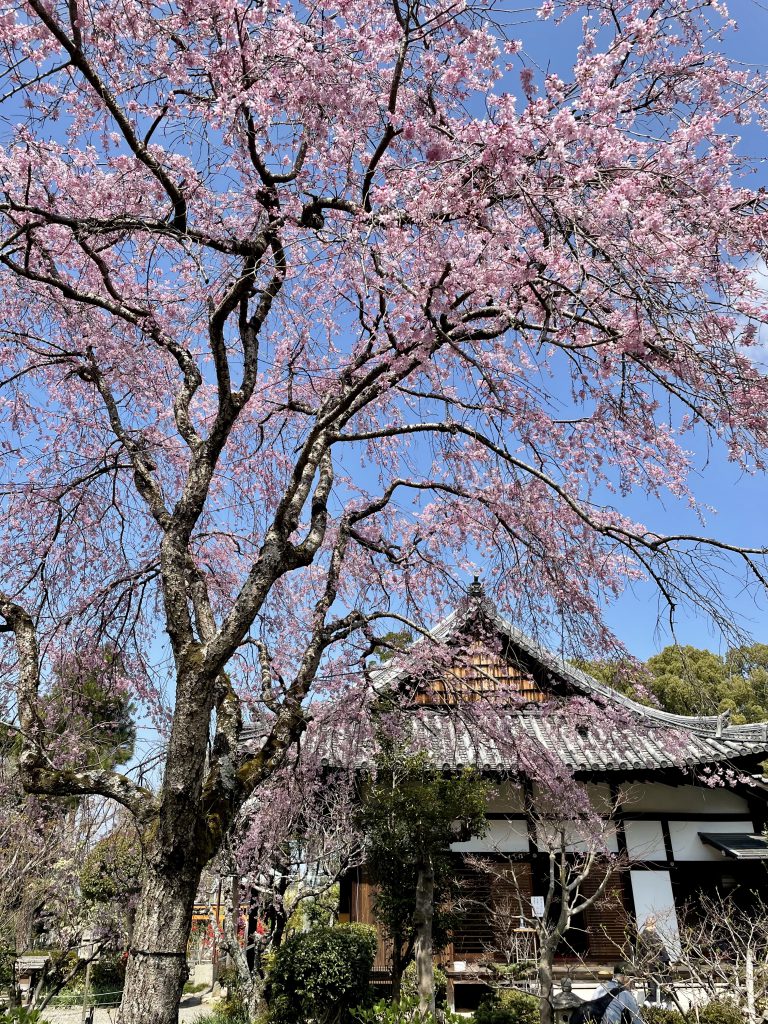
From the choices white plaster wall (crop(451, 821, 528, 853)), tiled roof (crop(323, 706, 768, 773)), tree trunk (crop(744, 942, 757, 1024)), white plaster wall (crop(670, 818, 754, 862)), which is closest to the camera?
tree trunk (crop(744, 942, 757, 1024))

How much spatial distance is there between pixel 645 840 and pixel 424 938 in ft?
17.1

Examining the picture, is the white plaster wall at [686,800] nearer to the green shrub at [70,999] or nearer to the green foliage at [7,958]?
the green foliage at [7,958]

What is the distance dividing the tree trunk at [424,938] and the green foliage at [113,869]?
20.5 feet

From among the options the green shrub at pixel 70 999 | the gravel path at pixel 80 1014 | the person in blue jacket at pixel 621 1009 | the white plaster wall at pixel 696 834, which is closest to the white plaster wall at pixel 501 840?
the white plaster wall at pixel 696 834

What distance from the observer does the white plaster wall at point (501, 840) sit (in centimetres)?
1057

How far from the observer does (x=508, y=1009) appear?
8453mm

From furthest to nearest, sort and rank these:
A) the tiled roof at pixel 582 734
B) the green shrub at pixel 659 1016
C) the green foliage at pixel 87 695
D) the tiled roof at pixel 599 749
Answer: the tiled roof at pixel 599 749
the tiled roof at pixel 582 734
the green shrub at pixel 659 1016
the green foliage at pixel 87 695

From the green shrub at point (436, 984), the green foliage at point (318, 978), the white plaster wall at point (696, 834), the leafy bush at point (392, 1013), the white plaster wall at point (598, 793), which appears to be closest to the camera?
the leafy bush at point (392, 1013)

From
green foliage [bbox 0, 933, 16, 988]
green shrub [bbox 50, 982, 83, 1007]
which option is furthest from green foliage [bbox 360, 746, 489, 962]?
green shrub [bbox 50, 982, 83, 1007]

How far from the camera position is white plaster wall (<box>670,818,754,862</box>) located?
1067cm

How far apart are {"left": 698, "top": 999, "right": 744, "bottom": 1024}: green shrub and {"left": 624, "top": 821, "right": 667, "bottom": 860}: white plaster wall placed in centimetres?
333

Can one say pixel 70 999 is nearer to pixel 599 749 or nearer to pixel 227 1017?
pixel 227 1017

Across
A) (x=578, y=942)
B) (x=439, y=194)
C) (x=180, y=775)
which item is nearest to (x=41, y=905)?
(x=578, y=942)

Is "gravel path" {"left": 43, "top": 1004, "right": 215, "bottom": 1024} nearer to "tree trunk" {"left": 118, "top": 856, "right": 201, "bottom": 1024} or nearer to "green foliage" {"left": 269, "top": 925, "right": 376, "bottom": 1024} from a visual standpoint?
"green foliage" {"left": 269, "top": 925, "right": 376, "bottom": 1024}
